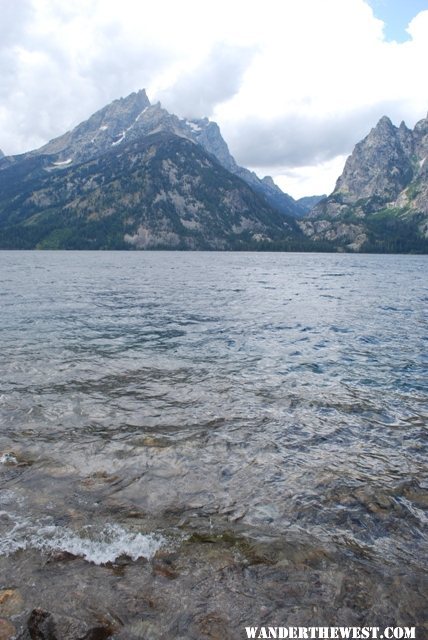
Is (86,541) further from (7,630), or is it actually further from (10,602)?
(7,630)

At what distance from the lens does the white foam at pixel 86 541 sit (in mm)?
8430

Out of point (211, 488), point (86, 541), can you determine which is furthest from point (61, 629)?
point (211, 488)

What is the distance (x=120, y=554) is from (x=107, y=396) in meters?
9.99

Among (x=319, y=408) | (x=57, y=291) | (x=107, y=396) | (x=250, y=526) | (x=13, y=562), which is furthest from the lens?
(x=57, y=291)

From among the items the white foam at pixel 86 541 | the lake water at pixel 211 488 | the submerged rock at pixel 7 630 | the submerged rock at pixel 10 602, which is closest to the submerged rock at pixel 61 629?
the lake water at pixel 211 488

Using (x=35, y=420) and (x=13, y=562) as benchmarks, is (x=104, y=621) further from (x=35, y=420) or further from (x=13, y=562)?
(x=35, y=420)

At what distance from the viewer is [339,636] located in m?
6.71

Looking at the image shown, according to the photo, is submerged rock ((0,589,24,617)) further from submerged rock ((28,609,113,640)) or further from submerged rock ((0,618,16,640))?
submerged rock ((28,609,113,640))

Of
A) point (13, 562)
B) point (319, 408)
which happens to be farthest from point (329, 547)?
point (319, 408)

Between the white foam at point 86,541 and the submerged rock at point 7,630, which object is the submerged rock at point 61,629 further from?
the white foam at point 86,541

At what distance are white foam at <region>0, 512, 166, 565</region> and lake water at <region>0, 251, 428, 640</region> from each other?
36 millimetres

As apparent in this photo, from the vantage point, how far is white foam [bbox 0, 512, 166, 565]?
8.43m

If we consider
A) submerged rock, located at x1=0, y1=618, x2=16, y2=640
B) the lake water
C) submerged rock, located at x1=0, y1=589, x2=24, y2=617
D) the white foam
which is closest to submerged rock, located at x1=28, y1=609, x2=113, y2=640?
the lake water

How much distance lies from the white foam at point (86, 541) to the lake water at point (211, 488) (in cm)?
4
